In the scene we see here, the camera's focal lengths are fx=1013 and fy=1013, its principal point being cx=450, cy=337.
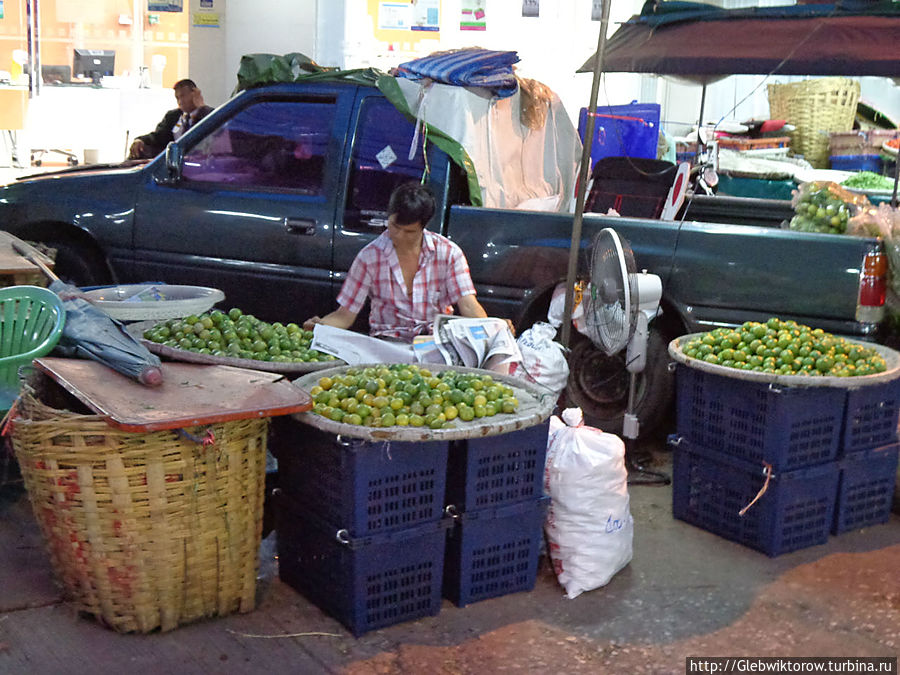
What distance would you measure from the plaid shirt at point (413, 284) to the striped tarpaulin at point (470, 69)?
1.29 meters

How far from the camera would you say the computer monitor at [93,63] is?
54.6ft

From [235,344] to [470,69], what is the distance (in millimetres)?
2637

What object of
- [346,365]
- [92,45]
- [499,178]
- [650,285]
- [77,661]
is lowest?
[77,661]

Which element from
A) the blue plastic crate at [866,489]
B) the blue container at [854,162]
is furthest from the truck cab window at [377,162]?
the blue container at [854,162]

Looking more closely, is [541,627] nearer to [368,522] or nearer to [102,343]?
[368,522]

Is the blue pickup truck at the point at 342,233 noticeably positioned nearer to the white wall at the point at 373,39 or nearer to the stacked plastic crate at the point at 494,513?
the stacked plastic crate at the point at 494,513

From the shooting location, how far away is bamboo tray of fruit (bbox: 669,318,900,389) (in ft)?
15.4

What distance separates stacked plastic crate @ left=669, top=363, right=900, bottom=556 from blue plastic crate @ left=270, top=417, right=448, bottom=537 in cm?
168

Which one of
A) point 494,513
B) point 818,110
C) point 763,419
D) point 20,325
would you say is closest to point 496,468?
point 494,513

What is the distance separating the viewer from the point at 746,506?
4.85 metres

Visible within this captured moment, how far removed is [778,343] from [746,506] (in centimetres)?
80

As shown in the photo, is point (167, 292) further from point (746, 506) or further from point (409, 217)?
point (746, 506)

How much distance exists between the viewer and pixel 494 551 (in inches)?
165

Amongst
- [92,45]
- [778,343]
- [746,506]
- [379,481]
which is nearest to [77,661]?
[379,481]
